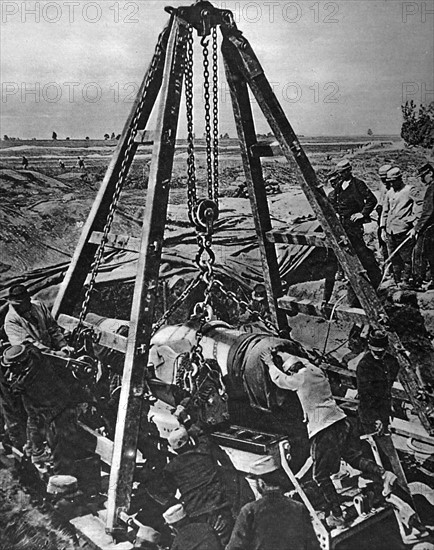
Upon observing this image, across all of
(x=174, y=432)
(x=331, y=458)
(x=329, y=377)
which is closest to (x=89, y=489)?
(x=174, y=432)

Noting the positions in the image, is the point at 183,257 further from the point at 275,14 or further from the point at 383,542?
the point at 383,542

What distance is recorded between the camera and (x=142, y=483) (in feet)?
8.43

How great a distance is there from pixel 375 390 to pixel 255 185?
1.16m

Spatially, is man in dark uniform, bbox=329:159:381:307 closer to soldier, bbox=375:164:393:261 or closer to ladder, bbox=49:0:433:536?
soldier, bbox=375:164:393:261

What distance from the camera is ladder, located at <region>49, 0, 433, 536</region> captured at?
2369 mm

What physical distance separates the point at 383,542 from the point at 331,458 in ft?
1.32

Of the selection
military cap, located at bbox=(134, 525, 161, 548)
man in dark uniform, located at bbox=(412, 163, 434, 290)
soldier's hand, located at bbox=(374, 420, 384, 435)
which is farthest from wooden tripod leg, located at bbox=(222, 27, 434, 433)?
military cap, located at bbox=(134, 525, 161, 548)

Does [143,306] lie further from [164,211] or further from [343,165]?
[343,165]

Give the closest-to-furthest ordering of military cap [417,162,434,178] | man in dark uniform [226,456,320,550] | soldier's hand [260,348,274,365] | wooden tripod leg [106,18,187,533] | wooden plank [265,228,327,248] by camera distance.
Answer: wooden tripod leg [106,18,187,533], man in dark uniform [226,456,320,550], soldier's hand [260,348,274,365], wooden plank [265,228,327,248], military cap [417,162,434,178]

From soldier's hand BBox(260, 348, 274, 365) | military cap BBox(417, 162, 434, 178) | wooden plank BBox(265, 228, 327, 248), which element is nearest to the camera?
soldier's hand BBox(260, 348, 274, 365)

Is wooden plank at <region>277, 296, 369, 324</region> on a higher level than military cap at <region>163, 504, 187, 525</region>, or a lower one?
higher

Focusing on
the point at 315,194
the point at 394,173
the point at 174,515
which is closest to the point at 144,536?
the point at 174,515

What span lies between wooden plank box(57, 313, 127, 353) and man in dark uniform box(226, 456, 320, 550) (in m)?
0.89

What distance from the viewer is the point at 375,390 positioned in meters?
2.82
